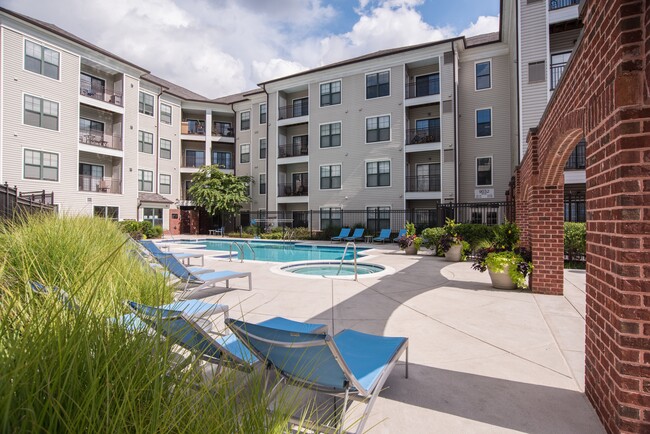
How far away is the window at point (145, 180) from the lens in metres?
27.7

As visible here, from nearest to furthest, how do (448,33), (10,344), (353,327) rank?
(10,344) < (353,327) < (448,33)

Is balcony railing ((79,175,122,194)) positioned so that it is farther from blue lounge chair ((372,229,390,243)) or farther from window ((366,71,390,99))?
window ((366,71,390,99))

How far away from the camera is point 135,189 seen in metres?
26.5

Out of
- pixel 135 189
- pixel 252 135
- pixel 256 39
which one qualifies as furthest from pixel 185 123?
pixel 256 39

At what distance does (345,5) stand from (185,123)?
23728mm

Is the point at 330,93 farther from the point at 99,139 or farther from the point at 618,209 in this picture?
the point at 618,209

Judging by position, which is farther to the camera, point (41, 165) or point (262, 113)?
point (262, 113)

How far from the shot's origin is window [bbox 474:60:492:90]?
73.3 feet

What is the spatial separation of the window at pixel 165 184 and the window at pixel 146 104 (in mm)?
5137

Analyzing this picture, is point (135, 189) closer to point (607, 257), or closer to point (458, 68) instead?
point (458, 68)

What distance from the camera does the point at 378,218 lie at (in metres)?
23.5

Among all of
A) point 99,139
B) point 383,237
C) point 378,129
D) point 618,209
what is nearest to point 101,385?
point 618,209

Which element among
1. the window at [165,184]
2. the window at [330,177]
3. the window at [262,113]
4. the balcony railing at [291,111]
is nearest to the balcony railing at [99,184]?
the window at [165,184]

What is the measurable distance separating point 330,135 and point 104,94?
16.5 m
